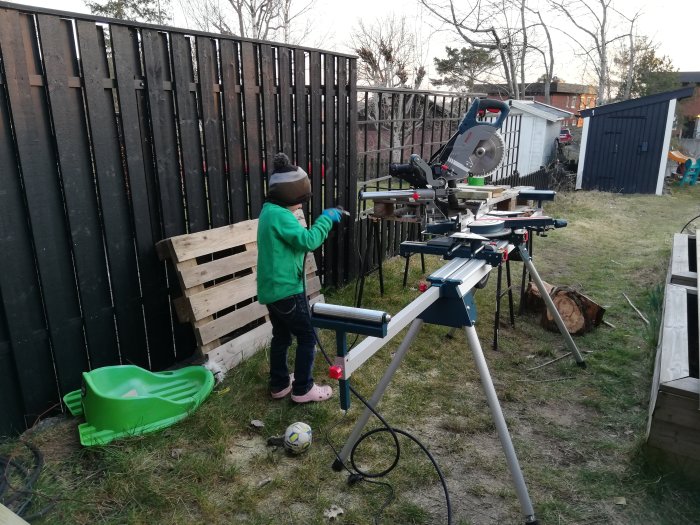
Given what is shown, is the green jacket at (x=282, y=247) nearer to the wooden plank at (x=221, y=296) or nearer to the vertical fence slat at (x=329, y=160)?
the wooden plank at (x=221, y=296)

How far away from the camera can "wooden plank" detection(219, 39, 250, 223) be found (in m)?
3.88

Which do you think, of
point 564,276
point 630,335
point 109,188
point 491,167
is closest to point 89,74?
point 109,188

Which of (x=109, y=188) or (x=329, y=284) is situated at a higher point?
(x=109, y=188)

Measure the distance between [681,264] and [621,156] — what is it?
1165cm

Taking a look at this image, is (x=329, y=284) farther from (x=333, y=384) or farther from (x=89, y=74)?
(x=89, y=74)

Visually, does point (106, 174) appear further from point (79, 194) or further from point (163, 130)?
point (163, 130)

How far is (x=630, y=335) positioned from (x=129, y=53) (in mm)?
4754

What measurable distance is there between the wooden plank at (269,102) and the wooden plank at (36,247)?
186cm

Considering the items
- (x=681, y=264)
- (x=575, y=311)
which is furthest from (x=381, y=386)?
(x=681, y=264)

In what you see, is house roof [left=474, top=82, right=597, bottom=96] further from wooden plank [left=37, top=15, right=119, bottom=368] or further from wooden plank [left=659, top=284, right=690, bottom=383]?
wooden plank [left=37, top=15, right=119, bottom=368]

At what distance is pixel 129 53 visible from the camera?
3.17m

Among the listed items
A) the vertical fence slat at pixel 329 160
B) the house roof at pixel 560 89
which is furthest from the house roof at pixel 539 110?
the house roof at pixel 560 89

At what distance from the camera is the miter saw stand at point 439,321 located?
68.6 inches

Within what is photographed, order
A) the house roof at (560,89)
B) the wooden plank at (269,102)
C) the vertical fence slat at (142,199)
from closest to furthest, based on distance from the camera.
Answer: the vertical fence slat at (142,199) < the wooden plank at (269,102) < the house roof at (560,89)
